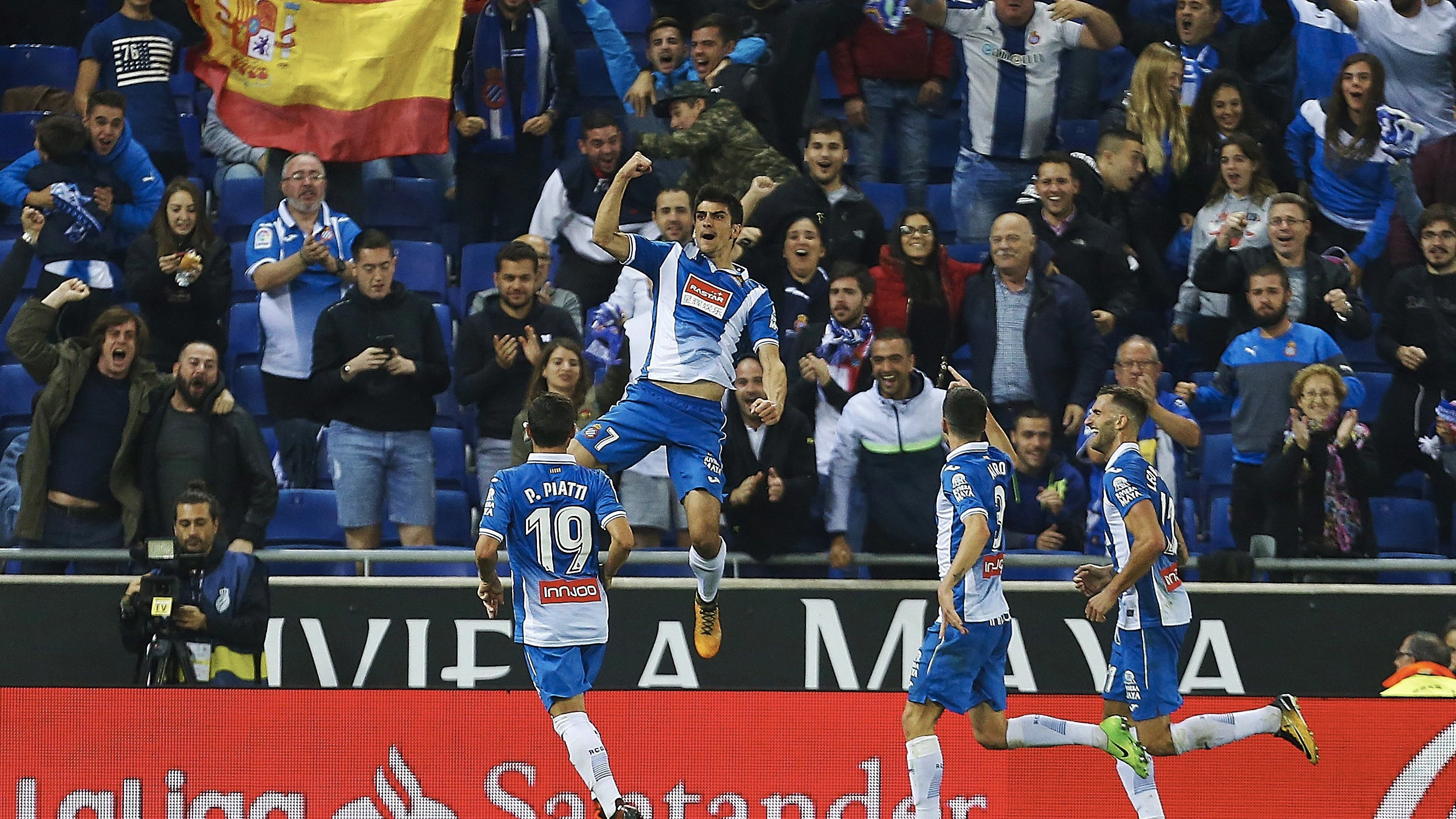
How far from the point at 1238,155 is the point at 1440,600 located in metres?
2.80

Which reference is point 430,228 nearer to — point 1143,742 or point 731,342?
point 731,342

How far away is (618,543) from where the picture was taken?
7.88 meters

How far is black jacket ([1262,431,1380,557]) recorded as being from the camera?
10.1 metres

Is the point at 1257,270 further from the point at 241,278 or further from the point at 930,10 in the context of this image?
the point at 241,278

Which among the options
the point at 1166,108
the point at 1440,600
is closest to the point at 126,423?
the point at 1166,108

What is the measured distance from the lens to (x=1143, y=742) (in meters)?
8.52

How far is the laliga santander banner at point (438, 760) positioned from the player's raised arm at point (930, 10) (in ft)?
17.6

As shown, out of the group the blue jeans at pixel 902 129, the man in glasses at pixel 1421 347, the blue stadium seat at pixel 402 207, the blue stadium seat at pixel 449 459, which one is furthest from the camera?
the blue stadium seat at pixel 402 207

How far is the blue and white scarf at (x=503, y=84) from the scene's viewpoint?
39.7 feet

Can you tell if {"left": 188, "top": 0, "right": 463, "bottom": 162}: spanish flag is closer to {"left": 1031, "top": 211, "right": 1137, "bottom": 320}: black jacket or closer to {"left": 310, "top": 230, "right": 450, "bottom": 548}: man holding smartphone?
{"left": 310, "top": 230, "right": 450, "bottom": 548}: man holding smartphone

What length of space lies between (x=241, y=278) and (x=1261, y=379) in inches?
248

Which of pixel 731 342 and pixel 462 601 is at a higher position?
pixel 731 342

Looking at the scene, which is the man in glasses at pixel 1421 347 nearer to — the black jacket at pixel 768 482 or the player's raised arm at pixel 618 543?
the black jacket at pixel 768 482

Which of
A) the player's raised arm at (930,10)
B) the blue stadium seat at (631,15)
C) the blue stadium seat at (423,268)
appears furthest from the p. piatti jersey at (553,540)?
the blue stadium seat at (631,15)
